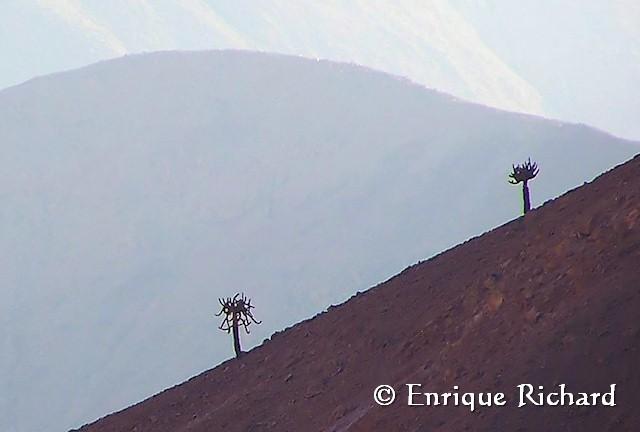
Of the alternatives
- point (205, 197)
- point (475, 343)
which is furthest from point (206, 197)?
point (475, 343)

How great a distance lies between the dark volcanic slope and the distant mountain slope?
58.2 meters

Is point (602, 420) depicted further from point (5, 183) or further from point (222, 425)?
point (5, 183)

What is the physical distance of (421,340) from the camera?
23.7m

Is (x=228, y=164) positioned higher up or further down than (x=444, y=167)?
higher up

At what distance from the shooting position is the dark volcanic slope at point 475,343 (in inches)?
695

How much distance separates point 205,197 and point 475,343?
8685 cm

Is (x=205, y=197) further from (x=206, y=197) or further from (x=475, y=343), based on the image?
(x=475, y=343)

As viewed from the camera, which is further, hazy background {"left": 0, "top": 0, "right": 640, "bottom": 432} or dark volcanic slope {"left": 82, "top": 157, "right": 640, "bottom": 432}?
hazy background {"left": 0, "top": 0, "right": 640, "bottom": 432}

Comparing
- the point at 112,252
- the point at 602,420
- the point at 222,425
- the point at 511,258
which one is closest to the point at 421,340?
the point at 511,258

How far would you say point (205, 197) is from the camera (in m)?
107

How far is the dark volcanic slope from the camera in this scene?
17.6m

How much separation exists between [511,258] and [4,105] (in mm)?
105691

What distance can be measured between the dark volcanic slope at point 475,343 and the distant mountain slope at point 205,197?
5816 centimetres

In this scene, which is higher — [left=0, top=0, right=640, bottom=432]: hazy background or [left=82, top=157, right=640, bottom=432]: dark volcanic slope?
[left=0, top=0, right=640, bottom=432]: hazy background
